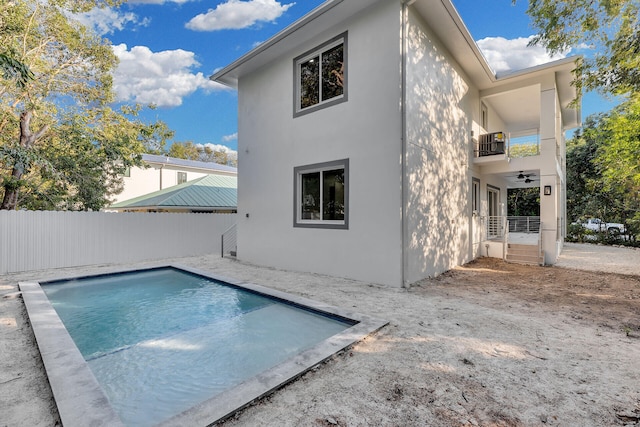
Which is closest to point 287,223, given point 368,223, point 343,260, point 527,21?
point 343,260

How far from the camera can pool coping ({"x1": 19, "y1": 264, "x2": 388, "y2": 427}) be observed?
7.24ft

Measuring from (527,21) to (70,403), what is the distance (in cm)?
926

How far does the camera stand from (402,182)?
21.1 ft

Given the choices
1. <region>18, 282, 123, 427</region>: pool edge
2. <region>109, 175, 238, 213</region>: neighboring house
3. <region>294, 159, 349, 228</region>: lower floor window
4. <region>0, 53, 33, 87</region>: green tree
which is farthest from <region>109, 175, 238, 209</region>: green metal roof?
<region>18, 282, 123, 427</region>: pool edge

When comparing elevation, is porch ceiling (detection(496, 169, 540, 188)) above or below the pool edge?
above

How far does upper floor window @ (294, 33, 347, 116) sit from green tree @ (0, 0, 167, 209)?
8689mm

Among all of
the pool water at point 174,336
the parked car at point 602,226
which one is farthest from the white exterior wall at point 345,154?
the parked car at point 602,226

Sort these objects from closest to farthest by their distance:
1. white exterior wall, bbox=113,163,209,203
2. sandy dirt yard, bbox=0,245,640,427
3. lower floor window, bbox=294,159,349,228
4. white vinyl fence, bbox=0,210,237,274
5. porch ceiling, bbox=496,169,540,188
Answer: sandy dirt yard, bbox=0,245,640,427, lower floor window, bbox=294,159,349,228, white vinyl fence, bbox=0,210,237,274, porch ceiling, bbox=496,169,540,188, white exterior wall, bbox=113,163,209,203

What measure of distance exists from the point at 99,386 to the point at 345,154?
610 centimetres

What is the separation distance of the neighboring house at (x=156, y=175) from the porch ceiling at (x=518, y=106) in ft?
63.6

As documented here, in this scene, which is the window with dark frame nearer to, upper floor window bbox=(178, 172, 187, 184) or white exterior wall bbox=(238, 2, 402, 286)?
white exterior wall bbox=(238, 2, 402, 286)

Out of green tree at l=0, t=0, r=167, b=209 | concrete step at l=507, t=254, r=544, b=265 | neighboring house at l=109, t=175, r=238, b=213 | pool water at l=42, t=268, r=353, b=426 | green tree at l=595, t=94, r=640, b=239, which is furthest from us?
neighboring house at l=109, t=175, r=238, b=213

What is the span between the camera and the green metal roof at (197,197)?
1518 cm

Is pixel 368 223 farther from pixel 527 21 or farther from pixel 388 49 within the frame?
pixel 527 21
